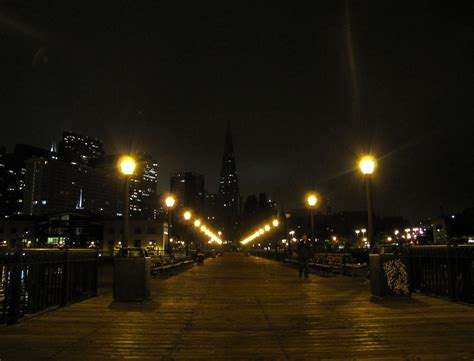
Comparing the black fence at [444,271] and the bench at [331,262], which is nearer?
the black fence at [444,271]

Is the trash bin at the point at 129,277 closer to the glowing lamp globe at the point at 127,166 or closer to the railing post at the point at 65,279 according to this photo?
the railing post at the point at 65,279

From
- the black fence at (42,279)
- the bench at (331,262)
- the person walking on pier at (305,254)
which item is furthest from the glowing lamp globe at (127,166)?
the bench at (331,262)

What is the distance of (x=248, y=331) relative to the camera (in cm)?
771

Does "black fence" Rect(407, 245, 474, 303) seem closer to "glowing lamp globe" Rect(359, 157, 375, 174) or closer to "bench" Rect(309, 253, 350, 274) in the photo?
"glowing lamp globe" Rect(359, 157, 375, 174)

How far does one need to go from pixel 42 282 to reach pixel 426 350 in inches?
292

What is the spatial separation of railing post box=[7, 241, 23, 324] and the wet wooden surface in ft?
0.89

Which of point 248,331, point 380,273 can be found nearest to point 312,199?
point 380,273

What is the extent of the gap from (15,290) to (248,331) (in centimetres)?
428

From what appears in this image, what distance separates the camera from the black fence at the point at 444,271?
10.6 metres

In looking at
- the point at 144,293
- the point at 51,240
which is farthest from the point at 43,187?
the point at 144,293

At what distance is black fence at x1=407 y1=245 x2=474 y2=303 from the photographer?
10.6 meters

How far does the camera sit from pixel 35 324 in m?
8.14

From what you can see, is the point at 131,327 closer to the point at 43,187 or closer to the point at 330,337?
the point at 330,337

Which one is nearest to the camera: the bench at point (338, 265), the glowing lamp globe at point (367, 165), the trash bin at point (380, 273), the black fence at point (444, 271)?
the black fence at point (444, 271)
